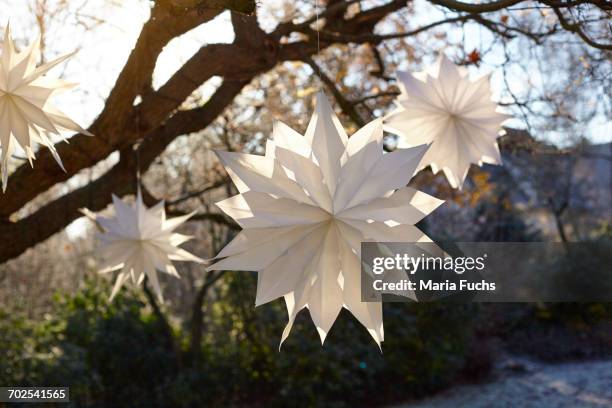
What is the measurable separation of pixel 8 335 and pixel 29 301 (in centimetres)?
366

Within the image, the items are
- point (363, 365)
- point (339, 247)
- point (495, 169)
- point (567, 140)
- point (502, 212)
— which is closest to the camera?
point (339, 247)

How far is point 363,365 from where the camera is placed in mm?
6430

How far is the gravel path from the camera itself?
247 inches

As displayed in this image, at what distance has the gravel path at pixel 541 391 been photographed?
6.28m

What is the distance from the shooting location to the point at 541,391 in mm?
6766

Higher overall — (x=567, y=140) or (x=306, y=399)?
(x=567, y=140)

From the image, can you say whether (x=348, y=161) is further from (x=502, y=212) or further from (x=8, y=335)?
(x=502, y=212)

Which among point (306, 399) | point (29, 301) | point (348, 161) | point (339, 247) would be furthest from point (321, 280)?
point (29, 301)

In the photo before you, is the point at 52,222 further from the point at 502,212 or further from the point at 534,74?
the point at 502,212

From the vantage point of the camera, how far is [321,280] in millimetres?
1627

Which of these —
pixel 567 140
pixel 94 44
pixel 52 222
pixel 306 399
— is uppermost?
pixel 567 140

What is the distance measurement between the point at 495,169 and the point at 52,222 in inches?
399

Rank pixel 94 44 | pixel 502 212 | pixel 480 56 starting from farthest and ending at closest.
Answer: pixel 502 212 < pixel 94 44 < pixel 480 56

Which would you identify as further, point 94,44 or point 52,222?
point 94,44
